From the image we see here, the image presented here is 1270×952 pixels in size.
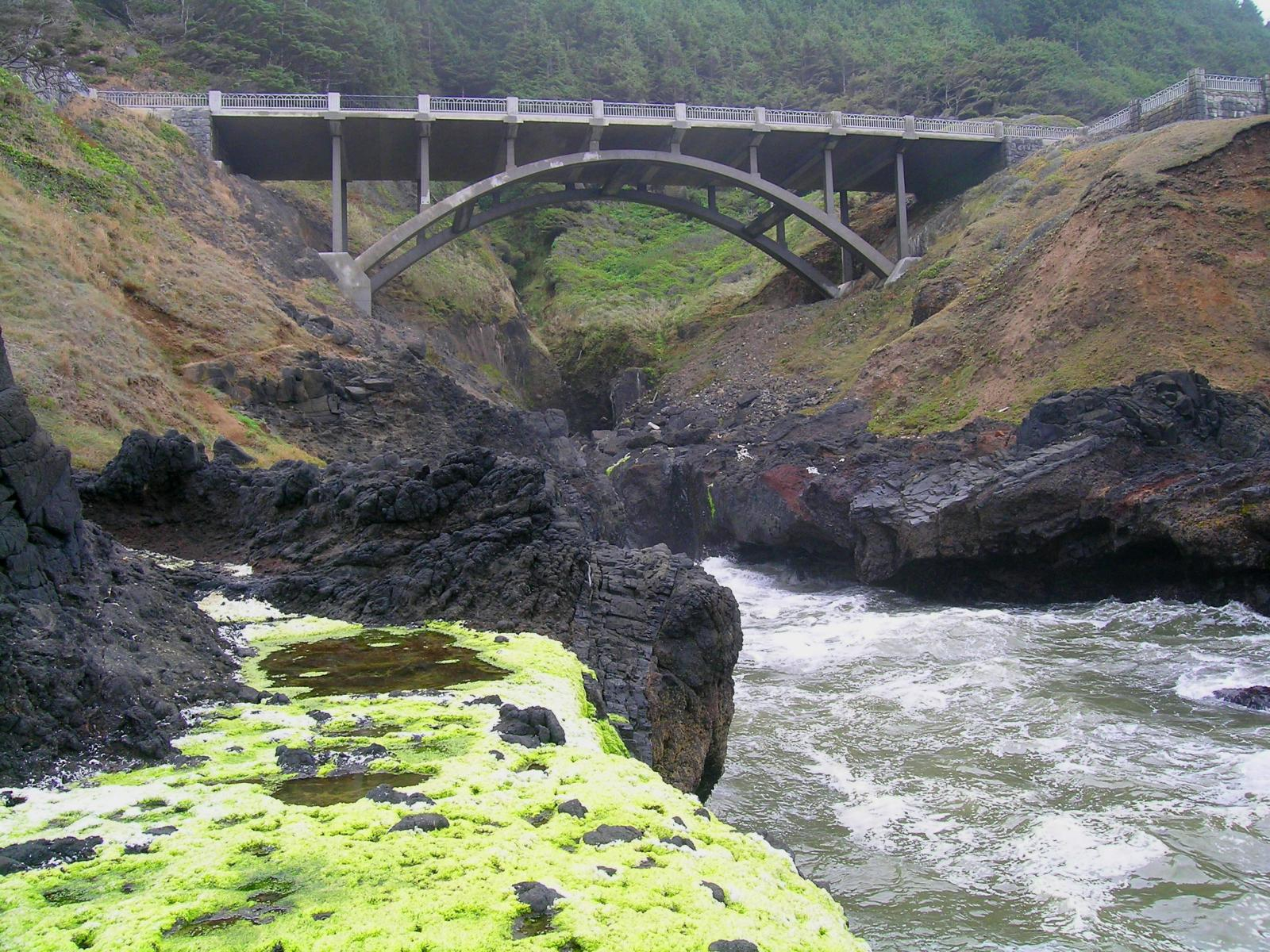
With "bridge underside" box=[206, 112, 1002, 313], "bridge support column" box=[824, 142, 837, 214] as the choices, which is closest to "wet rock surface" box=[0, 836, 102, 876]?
"bridge underside" box=[206, 112, 1002, 313]

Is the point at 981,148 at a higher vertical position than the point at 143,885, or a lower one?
higher

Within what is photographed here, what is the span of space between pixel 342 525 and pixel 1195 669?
40.0 feet

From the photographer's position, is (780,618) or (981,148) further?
(981,148)

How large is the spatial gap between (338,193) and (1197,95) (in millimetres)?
30016

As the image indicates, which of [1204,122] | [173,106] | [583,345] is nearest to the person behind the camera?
[1204,122]

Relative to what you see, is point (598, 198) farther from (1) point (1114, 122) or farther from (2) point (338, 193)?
(1) point (1114, 122)

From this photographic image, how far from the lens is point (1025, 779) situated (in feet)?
34.8

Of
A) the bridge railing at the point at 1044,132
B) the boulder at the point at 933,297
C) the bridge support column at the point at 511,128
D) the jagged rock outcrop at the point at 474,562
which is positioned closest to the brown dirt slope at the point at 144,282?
the jagged rock outcrop at the point at 474,562

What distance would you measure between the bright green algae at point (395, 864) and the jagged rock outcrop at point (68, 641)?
1.17ft

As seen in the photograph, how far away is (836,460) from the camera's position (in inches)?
1033

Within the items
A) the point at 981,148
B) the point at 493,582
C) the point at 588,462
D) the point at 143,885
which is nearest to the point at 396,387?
the point at 588,462

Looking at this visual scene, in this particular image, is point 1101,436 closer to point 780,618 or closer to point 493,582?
point 780,618

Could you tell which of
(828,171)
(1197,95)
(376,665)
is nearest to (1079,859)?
(376,665)

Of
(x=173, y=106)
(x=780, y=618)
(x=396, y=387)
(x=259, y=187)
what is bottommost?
(x=780, y=618)
